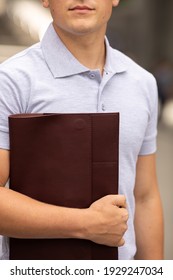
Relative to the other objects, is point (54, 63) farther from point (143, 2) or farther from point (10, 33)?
point (143, 2)

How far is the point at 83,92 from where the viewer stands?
1.47 metres

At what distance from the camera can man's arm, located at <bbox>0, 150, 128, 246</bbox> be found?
1347 mm

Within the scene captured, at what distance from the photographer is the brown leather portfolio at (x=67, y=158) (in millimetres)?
1375

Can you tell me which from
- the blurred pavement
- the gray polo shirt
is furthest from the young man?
the blurred pavement

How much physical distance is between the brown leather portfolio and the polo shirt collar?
0.52 ft

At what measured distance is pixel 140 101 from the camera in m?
1.57

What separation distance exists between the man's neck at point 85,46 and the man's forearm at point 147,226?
462mm

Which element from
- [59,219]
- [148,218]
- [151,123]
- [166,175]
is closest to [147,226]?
[148,218]

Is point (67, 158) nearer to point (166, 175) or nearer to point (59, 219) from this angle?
point (59, 219)

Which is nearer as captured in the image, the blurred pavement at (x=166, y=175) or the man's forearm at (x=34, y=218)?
the man's forearm at (x=34, y=218)

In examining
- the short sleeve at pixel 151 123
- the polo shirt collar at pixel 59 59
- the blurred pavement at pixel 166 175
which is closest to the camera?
the polo shirt collar at pixel 59 59

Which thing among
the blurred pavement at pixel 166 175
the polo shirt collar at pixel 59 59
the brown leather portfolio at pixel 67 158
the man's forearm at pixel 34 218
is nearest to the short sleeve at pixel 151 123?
the polo shirt collar at pixel 59 59

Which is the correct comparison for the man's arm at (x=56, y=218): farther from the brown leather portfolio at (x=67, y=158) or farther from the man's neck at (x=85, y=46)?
the man's neck at (x=85, y=46)
